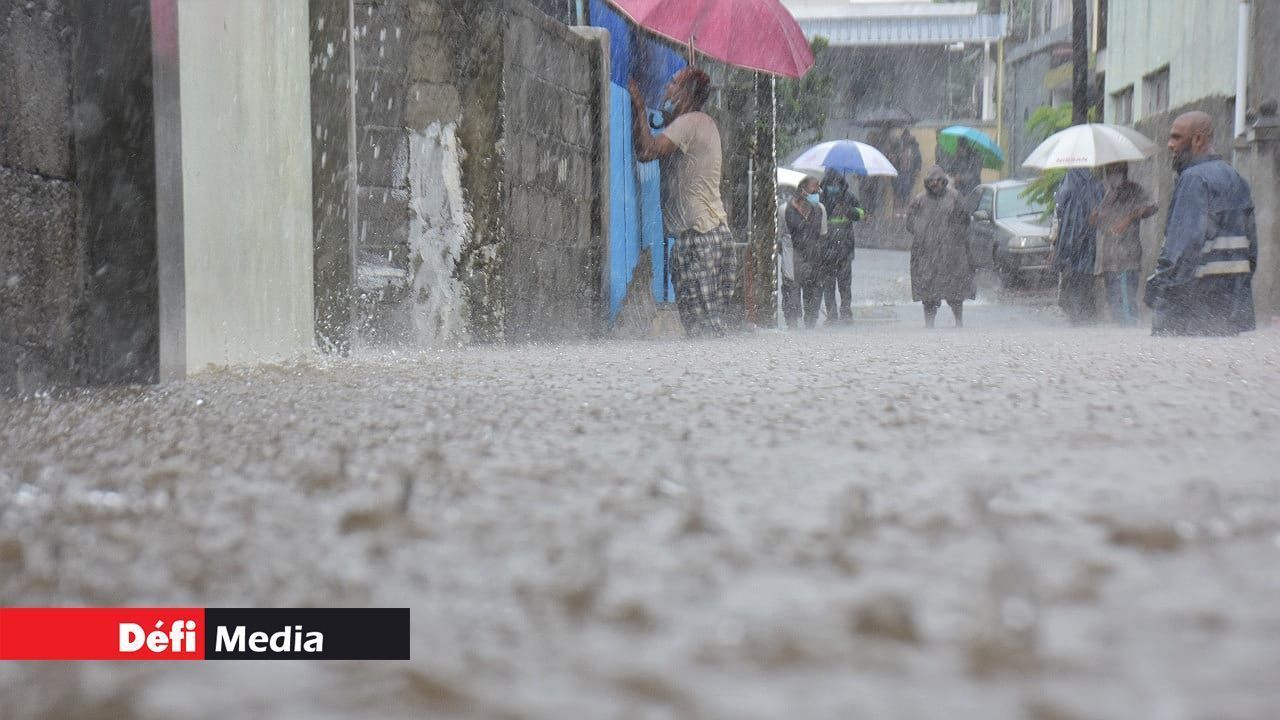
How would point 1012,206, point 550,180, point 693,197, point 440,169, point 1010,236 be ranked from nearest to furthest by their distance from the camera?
point 440,169, point 550,180, point 693,197, point 1010,236, point 1012,206

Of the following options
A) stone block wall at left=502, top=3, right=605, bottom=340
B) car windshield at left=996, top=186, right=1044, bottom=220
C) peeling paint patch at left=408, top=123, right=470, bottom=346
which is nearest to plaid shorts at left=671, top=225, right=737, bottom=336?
stone block wall at left=502, top=3, right=605, bottom=340

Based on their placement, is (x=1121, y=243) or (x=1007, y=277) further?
(x=1007, y=277)

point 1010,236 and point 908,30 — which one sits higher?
point 908,30

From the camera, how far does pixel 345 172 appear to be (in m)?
6.25

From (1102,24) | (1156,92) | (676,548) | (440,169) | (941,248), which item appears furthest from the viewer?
(1102,24)

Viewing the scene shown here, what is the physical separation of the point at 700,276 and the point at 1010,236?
11.3m

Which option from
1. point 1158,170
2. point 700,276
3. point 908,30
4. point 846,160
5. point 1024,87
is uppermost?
point 908,30

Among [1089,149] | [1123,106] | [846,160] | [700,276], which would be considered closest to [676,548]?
[700,276]

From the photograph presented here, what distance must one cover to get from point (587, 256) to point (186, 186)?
13.7 ft

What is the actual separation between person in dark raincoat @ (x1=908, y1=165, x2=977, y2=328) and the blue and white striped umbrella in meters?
3.56

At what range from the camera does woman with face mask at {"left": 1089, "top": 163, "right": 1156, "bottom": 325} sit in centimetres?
1214

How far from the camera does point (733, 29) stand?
9.22 metres

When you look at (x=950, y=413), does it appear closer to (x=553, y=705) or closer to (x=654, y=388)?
(x=654, y=388)

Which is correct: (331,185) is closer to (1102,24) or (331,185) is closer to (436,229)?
(436,229)
